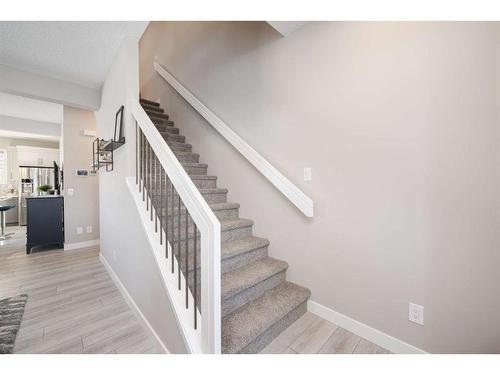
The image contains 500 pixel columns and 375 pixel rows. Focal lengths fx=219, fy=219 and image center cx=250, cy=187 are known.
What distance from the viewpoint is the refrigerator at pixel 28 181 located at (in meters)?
5.95

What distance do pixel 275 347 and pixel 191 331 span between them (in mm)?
622

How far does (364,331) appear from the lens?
1554 mm

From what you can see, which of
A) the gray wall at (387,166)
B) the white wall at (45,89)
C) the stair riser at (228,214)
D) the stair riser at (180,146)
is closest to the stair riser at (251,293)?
the gray wall at (387,166)

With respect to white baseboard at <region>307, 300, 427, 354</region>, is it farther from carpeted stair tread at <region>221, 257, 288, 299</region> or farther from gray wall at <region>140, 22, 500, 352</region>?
carpeted stair tread at <region>221, 257, 288, 299</region>

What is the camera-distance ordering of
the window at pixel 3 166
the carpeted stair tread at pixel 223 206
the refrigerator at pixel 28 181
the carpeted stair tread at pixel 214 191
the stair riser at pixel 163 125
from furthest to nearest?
the refrigerator at pixel 28 181, the window at pixel 3 166, the stair riser at pixel 163 125, the carpeted stair tread at pixel 214 191, the carpeted stair tread at pixel 223 206

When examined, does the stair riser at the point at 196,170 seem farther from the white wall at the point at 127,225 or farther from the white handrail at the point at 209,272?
the white handrail at the point at 209,272

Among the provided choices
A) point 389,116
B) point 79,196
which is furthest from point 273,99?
point 79,196

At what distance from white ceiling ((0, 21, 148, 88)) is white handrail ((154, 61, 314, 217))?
96 centimetres

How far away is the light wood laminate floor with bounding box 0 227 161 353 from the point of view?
4.97 feet

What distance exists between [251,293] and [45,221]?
3963 mm

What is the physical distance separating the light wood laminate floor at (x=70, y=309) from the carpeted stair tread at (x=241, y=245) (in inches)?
30.2

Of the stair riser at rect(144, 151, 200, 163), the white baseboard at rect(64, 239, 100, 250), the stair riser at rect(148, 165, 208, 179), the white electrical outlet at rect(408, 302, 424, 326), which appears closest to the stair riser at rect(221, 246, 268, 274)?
the white electrical outlet at rect(408, 302, 424, 326)

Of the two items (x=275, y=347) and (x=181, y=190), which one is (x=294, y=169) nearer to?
(x=181, y=190)
